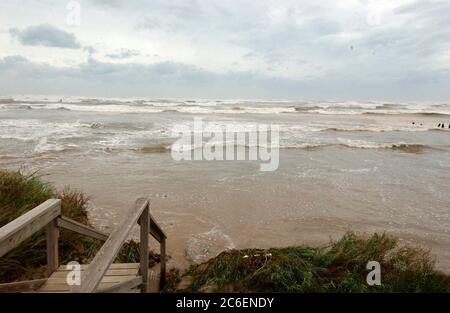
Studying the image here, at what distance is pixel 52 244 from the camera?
11.9 ft

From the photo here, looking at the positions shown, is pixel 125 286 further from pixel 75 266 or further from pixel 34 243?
pixel 34 243

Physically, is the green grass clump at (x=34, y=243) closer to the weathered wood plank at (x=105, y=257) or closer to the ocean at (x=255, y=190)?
the ocean at (x=255, y=190)

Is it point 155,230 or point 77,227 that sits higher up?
point 77,227

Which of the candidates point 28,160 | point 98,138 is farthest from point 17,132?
point 28,160

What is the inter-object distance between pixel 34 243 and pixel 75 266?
1.32 m

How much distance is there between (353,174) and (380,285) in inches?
319

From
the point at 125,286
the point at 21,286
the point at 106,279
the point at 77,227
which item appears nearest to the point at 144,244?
the point at 125,286

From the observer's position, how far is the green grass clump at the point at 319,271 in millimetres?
4414
